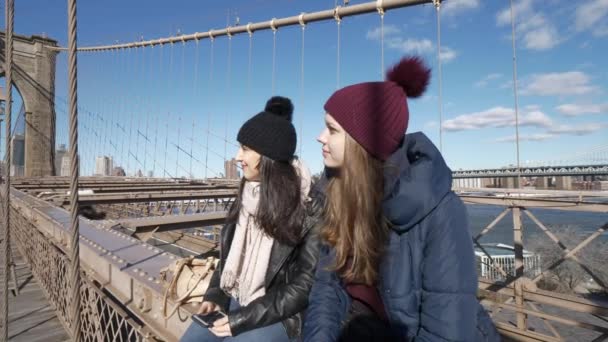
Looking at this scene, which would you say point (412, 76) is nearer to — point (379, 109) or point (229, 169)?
point (379, 109)

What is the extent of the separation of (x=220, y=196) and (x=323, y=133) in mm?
6108

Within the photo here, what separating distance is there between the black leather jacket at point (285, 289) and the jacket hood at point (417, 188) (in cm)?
46

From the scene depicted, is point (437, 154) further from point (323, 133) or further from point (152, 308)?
point (152, 308)

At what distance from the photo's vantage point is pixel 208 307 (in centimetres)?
143

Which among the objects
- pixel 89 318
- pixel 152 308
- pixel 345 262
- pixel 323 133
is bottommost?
pixel 89 318

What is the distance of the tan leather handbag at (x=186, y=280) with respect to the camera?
4.66 ft

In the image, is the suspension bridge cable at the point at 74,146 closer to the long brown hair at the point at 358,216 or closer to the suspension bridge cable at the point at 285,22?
the long brown hair at the point at 358,216

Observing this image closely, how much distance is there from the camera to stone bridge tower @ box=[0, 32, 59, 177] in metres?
19.1

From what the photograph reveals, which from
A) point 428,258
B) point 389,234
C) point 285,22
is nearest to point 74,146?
point 389,234

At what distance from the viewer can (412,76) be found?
121 centimetres

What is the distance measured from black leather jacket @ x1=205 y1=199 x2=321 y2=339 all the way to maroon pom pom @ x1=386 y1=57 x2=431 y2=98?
58 cm

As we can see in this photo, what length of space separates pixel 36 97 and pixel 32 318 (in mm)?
20714

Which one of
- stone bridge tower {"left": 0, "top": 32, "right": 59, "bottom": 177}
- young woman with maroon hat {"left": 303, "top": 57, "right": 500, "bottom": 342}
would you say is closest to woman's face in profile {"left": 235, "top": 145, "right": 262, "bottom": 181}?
young woman with maroon hat {"left": 303, "top": 57, "right": 500, "bottom": 342}

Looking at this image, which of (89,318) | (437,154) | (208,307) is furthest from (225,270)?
(89,318)
